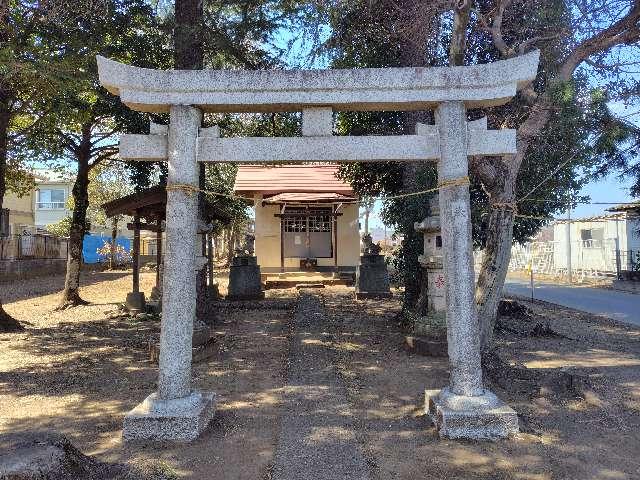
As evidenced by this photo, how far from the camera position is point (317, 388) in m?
6.32

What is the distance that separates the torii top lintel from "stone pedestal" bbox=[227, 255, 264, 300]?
407 inches

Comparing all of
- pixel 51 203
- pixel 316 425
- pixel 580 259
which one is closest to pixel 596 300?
pixel 580 259

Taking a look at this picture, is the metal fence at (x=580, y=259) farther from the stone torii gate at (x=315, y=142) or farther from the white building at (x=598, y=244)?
the stone torii gate at (x=315, y=142)

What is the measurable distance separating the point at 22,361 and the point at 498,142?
7.73m

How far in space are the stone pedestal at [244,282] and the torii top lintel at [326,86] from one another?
10.3m

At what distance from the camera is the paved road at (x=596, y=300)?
14141 mm

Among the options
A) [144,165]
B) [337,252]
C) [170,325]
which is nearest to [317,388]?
[170,325]

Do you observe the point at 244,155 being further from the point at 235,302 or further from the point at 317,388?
the point at 235,302

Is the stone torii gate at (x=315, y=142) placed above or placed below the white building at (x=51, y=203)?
below

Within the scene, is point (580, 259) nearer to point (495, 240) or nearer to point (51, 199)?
point (495, 240)

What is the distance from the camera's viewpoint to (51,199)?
37.0 m

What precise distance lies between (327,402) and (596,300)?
1519 cm

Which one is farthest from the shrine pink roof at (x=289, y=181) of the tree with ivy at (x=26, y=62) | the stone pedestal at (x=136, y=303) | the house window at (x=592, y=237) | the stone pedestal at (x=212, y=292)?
the house window at (x=592, y=237)

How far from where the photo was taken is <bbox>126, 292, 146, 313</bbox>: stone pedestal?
42.1 feet
